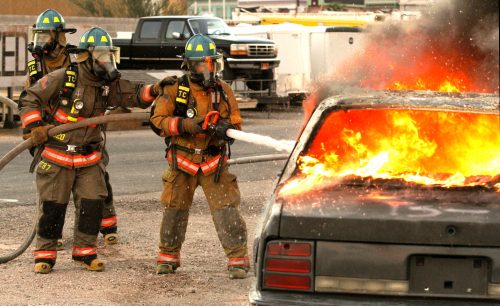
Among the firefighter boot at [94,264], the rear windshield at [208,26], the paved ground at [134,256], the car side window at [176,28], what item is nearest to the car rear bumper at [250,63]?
the rear windshield at [208,26]

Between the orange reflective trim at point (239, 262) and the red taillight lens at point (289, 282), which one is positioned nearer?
the red taillight lens at point (289, 282)

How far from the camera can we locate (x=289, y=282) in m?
5.00

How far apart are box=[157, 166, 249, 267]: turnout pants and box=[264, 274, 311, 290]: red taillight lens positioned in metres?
3.01

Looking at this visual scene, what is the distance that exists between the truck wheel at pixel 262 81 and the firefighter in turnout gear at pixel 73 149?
1858cm

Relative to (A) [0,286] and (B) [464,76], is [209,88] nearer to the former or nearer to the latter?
(A) [0,286]

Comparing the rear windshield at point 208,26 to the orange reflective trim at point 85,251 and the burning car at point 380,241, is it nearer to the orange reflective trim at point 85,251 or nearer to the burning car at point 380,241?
the orange reflective trim at point 85,251

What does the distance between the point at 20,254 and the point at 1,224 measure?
1786 mm

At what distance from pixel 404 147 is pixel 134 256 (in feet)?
12.2

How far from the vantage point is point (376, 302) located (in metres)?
4.96

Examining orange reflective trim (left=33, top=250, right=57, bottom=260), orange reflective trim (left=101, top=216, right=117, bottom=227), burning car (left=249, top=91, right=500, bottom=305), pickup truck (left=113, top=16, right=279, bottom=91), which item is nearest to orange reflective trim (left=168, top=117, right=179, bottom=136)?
orange reflective trim (left=33, top=250, right=57, bottom=260)

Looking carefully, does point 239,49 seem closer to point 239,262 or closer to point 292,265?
point 239,262

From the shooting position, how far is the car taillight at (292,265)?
4988 millimetres

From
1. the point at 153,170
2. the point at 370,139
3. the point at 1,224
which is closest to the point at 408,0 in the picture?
the point at 153,170

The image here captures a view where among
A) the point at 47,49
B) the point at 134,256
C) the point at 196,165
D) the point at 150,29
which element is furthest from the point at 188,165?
the point at 150,29
